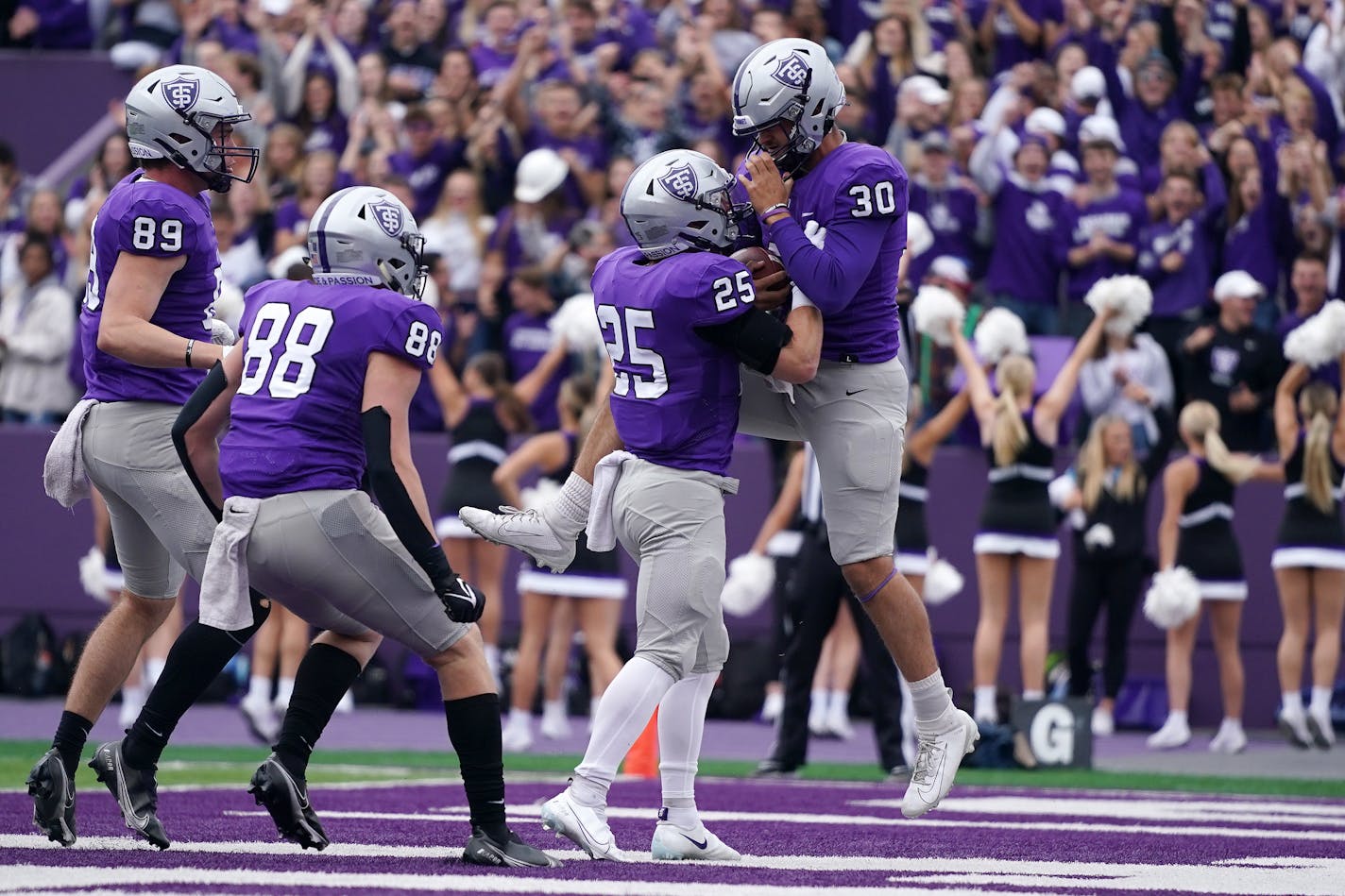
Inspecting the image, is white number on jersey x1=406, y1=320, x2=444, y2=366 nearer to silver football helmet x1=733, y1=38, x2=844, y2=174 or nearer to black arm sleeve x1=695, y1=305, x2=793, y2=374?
black arm sleeve x1=695, y1=305, x2=793, y2=374

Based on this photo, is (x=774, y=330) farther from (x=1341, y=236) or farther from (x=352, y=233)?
(x=1341, y=236)

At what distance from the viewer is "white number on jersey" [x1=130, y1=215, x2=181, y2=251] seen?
652 centimetres

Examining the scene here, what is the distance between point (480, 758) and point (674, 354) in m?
1.28

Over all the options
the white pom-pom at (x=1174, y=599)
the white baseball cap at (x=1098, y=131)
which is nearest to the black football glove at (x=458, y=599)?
the white pom-pom at (x=1174, y=599)

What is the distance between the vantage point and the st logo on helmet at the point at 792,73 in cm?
648

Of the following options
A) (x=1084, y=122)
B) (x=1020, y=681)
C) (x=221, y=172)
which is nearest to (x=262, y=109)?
(x=1084, y=122)

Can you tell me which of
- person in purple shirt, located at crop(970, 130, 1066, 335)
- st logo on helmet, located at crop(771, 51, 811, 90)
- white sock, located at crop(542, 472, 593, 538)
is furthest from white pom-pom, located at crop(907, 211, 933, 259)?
white sock, located at crop(542, 472, 593, 538)

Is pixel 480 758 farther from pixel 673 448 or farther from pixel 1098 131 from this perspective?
pixel 1098 131

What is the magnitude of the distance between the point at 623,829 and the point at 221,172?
2.55 meters

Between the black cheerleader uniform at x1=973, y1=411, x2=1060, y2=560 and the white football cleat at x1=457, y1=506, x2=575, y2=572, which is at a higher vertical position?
the white football cleat at x1=457, y1=506, x2=575, y2=572

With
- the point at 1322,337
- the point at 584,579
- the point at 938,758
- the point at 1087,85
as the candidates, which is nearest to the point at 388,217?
the point at 938,758

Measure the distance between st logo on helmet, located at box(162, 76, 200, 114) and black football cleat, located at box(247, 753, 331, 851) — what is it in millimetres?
2124

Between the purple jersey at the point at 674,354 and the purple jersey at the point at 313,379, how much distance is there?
634mm

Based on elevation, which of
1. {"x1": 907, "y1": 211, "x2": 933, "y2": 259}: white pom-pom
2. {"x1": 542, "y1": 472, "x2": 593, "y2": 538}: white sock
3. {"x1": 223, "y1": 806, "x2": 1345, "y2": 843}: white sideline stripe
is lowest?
{"x1": 223, "y1": 806, "x2": 1345, "y2": 843}: white sideline stripe
